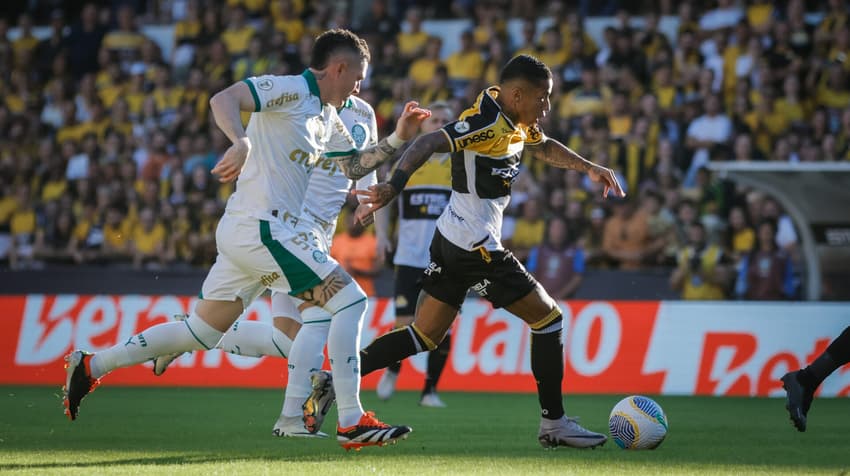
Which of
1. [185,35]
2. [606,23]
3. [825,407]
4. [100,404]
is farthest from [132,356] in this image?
[185,35]

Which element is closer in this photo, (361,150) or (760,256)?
(361,150)

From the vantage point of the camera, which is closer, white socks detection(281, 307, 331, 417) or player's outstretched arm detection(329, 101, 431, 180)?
player's outstretched arm detection(329, 101, 431, 180)

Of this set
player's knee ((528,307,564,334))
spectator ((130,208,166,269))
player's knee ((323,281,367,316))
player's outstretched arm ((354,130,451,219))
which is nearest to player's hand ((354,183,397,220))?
player's outstretched arm ((354,130,451,219))

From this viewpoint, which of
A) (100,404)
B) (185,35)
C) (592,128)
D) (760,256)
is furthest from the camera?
(185,35)

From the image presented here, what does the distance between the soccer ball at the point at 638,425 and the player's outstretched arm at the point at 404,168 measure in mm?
1853

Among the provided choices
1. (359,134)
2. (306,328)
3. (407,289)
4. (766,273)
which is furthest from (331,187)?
(766,273)

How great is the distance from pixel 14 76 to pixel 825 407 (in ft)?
52.4

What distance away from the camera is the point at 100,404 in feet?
35.1

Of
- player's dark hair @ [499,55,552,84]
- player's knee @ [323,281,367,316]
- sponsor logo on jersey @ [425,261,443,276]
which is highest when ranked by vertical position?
player's dark hair @ [499,55,552,84]

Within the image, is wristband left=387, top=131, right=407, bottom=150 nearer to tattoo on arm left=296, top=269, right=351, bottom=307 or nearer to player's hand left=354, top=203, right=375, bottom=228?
player's hand left=354, top=203, right=375, bottom=228

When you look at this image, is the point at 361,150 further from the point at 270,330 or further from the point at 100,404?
the point at 100,404

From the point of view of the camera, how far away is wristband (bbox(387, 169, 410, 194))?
21.1 ft

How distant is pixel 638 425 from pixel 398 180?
6.69 feet

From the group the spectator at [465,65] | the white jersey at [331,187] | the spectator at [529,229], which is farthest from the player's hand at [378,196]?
the spectator at [465,65]
